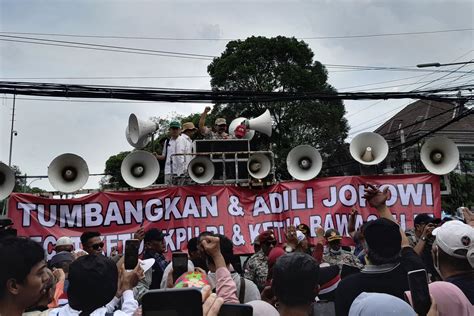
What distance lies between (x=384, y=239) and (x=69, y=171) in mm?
6582

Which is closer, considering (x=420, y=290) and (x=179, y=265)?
(x=420, y=290)

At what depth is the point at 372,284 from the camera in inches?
100

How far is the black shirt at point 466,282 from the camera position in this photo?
2.29 m

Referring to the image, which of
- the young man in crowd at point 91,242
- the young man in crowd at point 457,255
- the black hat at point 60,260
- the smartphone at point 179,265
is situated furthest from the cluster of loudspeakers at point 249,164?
the young man in crowd at point 457,255

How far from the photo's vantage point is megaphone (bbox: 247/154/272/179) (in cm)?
820

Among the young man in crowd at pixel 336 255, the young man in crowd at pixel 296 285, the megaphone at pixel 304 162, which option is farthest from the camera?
the megaphone at pixel 304 162

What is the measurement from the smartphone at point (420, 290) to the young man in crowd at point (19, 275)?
1.56 metres

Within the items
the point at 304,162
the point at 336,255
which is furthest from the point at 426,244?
the point at 304,162

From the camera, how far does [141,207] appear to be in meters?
7.61

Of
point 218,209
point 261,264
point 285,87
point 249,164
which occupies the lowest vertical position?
point 261,264

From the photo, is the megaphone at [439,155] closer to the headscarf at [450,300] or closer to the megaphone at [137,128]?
the megaphone at [137,128]

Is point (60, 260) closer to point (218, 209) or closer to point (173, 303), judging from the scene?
point (173, 303)

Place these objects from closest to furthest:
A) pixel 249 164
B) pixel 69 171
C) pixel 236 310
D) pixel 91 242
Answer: pixel 236 310, pixel 91 242, pixel 69 171, pixel 249 164

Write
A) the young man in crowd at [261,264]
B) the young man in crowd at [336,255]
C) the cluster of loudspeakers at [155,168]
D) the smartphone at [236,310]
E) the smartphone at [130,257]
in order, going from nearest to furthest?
the smartphone at [236,310], the smartphone at [130,257], the young man in crowd at [261,264], the young man in crowd at [336,255], the cluster of loudspeakers at [155,168]
